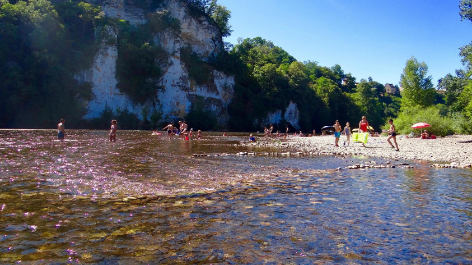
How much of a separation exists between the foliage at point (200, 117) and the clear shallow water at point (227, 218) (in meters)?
54.3

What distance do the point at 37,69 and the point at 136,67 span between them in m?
16.7

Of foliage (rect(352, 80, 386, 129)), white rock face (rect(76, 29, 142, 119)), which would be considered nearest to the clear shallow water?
white rock face (rect(76, 29, 142, 119))

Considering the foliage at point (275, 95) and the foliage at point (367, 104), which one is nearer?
the foliage at point (275, 95)

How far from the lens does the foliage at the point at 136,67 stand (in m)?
58.4

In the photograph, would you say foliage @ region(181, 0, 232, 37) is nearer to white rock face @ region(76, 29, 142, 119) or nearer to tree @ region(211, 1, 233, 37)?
tree @ region(211, 1, 233, 37)

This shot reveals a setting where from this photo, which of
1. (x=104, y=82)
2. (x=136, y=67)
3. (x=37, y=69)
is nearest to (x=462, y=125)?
(x=136, y=67)

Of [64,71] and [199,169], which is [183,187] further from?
[64,71]

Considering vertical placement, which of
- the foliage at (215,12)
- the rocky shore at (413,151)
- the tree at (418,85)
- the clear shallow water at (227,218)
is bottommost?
the clear shallow water at (227,218)

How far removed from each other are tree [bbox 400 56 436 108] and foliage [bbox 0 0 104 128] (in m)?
59.0

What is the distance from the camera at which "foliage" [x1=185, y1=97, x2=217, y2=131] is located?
6282cm

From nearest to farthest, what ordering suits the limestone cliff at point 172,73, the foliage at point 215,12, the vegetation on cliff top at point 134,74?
1. the vegetation on cliff top at point 134,74
2. the limestone cliff at point 172,73
3. the foliage at point 215,12

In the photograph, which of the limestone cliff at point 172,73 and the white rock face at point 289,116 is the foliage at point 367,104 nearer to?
the white rock face at point 289,116

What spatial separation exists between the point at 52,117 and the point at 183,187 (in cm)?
5076

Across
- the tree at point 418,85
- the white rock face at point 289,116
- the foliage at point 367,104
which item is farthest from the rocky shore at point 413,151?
the foliage at point 367,104
